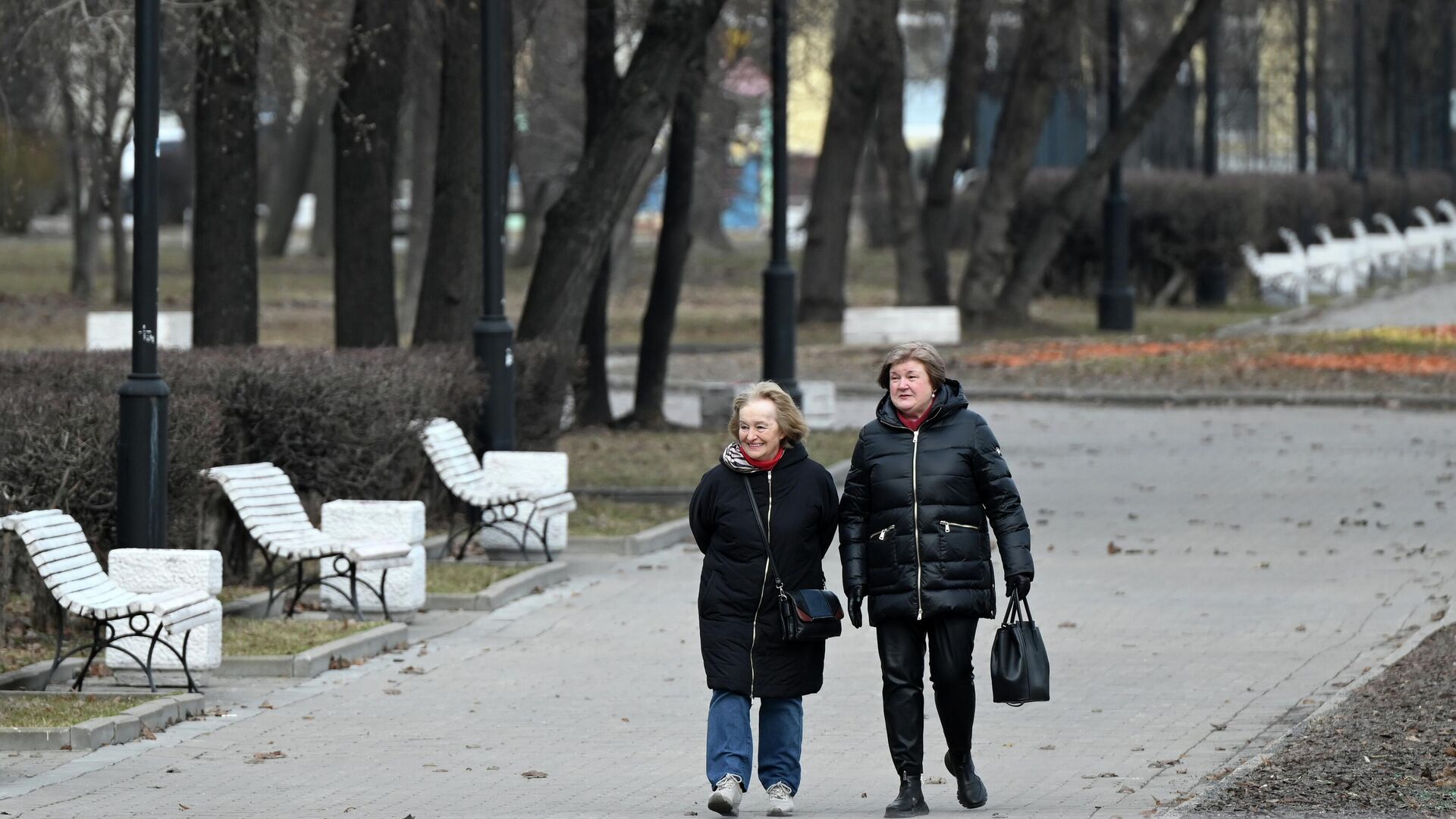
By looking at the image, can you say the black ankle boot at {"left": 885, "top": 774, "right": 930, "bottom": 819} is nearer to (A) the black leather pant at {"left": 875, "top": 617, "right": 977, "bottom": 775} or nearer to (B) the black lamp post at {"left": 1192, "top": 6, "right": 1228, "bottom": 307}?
(A) the black leather pant at {"left": 875, "top": 617, "right": 977, "bottom": 775}

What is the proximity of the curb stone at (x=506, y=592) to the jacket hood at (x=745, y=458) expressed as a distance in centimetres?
505

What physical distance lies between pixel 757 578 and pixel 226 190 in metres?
10.8

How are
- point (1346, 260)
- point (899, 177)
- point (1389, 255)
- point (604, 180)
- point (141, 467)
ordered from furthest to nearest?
point (1389, 255) → point (1346, 260) → point (899, 177) → point (604, 180) → point (141, 467)

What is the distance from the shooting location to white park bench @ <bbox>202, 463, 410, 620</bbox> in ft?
37.8

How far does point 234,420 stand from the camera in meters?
13.4

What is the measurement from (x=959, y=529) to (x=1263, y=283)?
33.5 m

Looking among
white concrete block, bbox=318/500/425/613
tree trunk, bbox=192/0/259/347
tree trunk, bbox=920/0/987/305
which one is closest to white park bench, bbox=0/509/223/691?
white concrete block, bbox=318/500/425/613

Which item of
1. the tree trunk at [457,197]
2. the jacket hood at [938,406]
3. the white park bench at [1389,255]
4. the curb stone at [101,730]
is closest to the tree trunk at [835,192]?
the white park bench at [1389,255]

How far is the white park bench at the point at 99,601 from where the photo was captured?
955 cm

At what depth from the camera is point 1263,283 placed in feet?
131

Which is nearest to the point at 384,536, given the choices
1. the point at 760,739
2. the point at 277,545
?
the point at 277,545

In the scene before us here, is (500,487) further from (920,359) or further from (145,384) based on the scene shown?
(920,359)

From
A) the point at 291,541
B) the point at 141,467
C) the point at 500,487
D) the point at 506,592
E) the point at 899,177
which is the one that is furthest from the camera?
the point at 899,177

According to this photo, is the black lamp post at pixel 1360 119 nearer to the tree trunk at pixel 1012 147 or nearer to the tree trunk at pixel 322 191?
the tree trunk at pixel 1012 147
